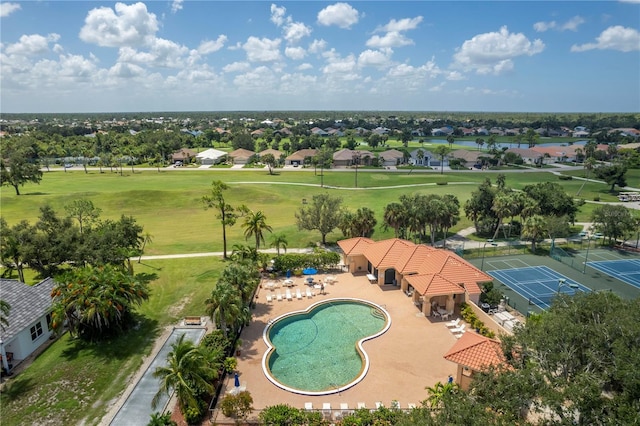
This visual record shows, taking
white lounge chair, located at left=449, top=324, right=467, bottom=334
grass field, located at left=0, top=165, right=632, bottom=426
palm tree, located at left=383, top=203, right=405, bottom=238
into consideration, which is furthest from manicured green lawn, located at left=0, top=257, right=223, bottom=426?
palm tree, located at left=383, top=203, right=405, bottom=238

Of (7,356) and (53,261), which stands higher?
(53,261)

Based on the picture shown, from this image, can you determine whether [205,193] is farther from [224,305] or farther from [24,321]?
[224,305]

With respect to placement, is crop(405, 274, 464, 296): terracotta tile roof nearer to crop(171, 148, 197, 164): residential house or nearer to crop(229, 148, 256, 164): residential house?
crop(229, 148, 256, 164): residential house

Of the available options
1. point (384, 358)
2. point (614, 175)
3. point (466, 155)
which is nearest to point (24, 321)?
point (384, 358)

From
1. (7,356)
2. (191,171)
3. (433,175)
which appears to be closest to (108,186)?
(191,171)

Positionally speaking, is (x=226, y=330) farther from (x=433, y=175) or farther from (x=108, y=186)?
(x=433, y=175)
